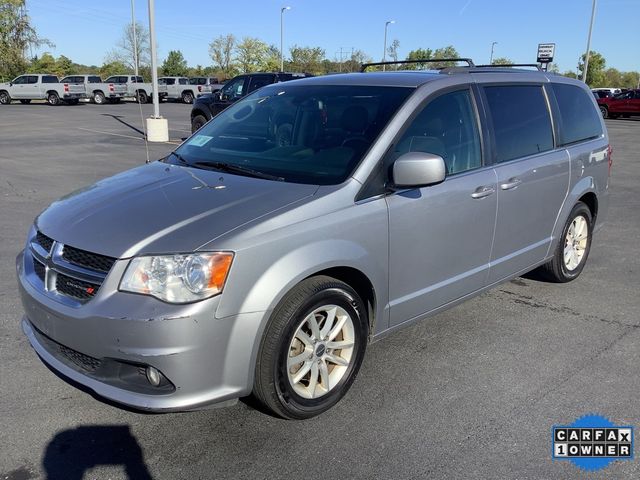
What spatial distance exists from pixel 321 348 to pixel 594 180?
3591 mm

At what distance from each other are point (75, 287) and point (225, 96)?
48.1 ft

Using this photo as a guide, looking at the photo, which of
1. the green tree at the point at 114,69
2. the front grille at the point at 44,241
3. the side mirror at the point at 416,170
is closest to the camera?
the front grille at the point at 44,241

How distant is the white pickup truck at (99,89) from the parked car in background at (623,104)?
101 ft

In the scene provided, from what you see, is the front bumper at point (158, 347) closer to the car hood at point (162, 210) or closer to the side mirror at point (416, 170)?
the car hood at point (162, 210)

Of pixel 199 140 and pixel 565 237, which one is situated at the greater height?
pixel 199 140

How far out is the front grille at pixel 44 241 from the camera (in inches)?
121

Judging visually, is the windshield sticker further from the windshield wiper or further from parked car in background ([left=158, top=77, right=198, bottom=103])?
parked car in background ([left=158, top=77, right=198, bottom=103])

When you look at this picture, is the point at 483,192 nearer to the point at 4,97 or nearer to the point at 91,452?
the point at 91,452

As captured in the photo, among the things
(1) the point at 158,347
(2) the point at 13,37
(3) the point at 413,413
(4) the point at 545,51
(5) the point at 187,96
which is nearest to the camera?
(1) the point at 158,347

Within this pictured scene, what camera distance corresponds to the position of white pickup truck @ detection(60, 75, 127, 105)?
37.0 metres

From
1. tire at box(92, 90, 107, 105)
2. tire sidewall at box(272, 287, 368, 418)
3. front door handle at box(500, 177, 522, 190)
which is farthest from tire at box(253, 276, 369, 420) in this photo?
tire at box(92, 90, 107, 105)

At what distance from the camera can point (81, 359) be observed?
9.41ft

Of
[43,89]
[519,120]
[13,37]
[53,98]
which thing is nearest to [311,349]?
[519,120]

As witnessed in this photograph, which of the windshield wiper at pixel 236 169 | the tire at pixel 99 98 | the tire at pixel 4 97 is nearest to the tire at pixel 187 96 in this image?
the tire at pixel 99 98
